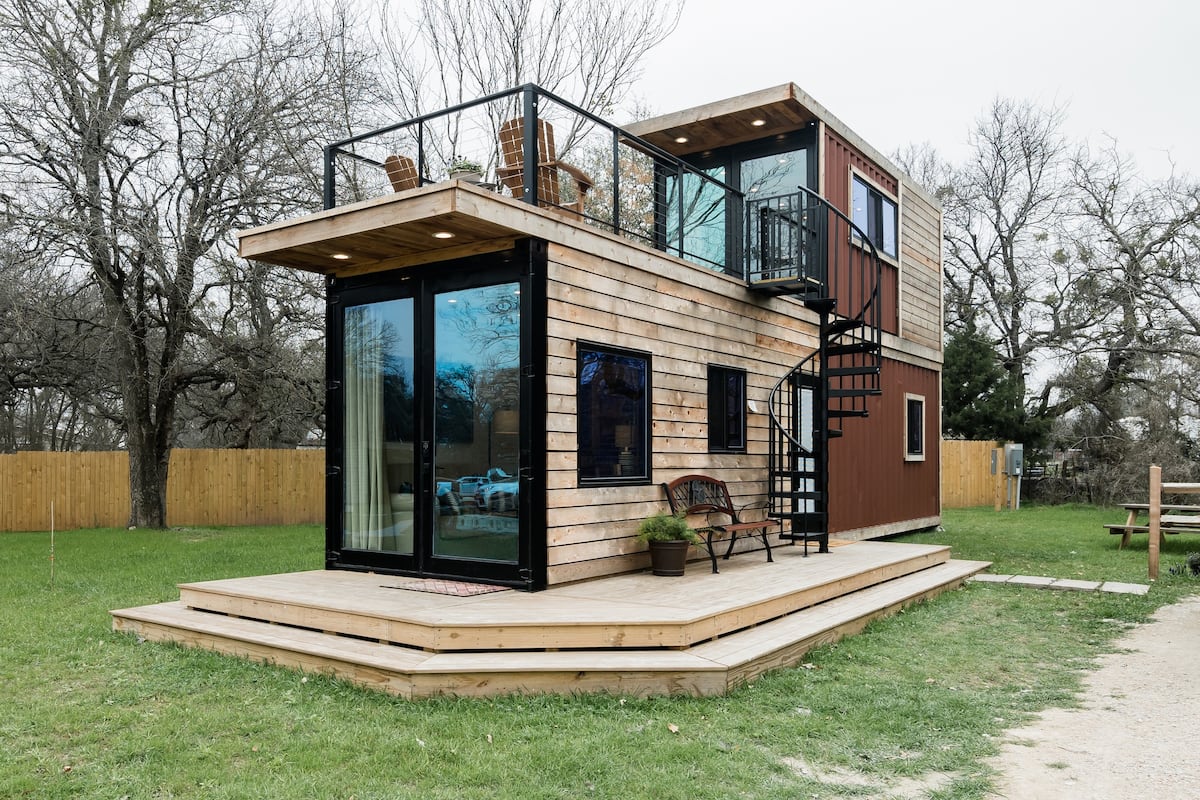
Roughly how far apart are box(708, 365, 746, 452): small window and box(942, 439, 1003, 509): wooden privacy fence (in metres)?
12.7

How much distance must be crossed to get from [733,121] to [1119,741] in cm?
741

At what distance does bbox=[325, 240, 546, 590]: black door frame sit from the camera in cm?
606

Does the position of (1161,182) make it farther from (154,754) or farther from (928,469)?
(154,754)

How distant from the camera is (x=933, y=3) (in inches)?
835

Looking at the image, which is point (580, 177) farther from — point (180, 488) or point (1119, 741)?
point (180, 488)

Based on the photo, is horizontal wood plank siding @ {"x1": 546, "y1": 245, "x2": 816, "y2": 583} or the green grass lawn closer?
the green grass lawn

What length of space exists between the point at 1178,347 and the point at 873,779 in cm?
1771

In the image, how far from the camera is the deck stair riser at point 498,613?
15.6ft

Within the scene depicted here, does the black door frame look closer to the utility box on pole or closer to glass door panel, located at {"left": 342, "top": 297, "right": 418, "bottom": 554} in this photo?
glass door panel, located at {"left": 342, "top": 297, "right": 418, "bottom": 554}

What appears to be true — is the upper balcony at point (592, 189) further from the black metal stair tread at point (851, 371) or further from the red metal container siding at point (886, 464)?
the red metal container siding at point (886, 464)

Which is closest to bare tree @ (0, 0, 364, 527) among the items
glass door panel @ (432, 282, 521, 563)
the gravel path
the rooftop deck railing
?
the rooftop deck railing

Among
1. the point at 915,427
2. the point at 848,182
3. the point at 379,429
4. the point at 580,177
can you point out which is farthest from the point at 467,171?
the point at 915,427

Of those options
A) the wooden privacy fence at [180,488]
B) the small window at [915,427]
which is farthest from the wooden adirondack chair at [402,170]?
the wooden privacy fence at [180,488]

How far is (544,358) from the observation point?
6.13 meters
